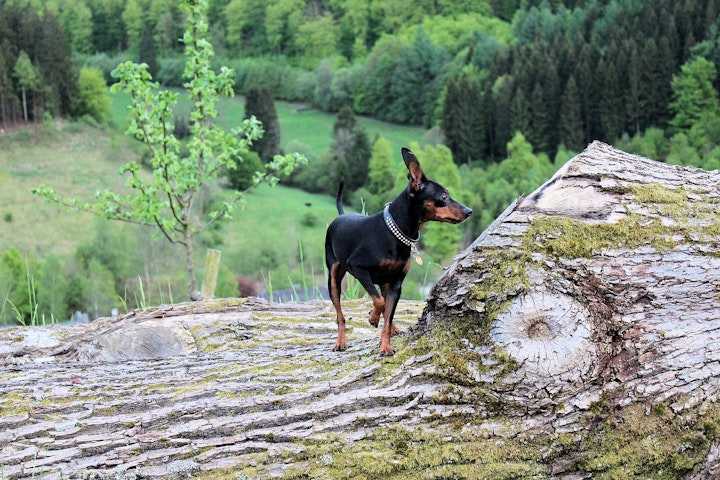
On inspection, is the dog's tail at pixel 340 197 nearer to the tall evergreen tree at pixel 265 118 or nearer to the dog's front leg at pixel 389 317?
the dog's front leg at pixel 389 317

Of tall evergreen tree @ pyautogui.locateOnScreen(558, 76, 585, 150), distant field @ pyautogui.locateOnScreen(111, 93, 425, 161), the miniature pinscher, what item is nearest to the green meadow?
distant field @ pyautogui.locateOnScreen(111, 93, 425, 161)

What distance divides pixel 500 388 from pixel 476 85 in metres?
99.1

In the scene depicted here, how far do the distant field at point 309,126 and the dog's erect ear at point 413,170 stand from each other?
94.8 meters

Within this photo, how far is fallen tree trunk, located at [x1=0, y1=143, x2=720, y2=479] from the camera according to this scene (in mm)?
4582

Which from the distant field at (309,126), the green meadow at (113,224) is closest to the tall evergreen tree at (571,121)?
the distant field at (309,126)

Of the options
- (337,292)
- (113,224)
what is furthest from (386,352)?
(113,224)

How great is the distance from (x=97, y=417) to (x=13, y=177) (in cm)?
8092

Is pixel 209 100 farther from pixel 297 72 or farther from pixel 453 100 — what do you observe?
pixel 297 72

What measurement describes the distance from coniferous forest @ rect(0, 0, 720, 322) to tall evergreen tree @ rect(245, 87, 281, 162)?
0.42m

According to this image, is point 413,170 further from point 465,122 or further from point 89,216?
point 465,122

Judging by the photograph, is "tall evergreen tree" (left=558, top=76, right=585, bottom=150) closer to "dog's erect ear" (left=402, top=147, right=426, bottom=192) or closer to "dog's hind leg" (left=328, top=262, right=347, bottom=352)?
"dog's hind leg" (left=328, top=262, right=347, bottom=352)

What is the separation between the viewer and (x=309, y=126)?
117 metres

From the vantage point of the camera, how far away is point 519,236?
16.6 feet

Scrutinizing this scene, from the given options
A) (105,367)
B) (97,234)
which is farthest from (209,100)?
(97,234)
